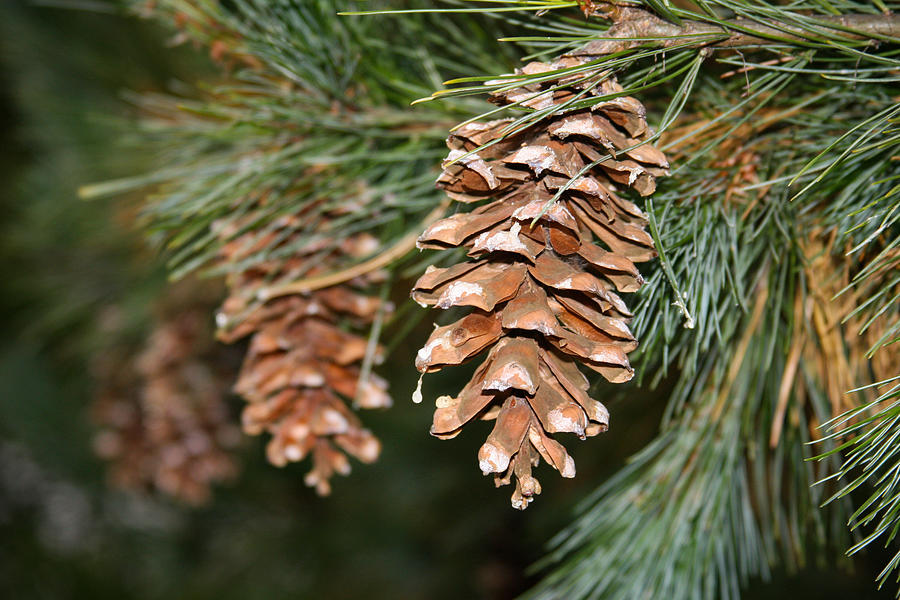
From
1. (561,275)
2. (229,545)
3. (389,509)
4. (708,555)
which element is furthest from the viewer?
(229,545)

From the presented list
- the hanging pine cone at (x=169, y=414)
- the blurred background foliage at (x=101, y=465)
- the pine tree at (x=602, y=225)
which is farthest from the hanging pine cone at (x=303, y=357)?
the hanging pine cone at (x=169, y=414)

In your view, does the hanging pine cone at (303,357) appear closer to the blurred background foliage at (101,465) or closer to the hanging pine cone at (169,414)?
the blurred background foliage at (101,465)

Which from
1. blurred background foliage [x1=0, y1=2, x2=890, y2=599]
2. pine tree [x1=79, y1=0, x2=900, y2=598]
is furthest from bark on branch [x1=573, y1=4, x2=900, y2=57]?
blurred background foliage [x1=0, y1=2, x2=890, y2=599]

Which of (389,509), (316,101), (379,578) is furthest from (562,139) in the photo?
(379,578)

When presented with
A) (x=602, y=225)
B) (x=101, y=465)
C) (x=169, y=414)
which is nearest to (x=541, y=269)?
(x=602, y=225)

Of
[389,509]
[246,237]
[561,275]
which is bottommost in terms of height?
[389,509]

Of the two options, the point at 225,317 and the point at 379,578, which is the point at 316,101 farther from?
the point at 379,578
